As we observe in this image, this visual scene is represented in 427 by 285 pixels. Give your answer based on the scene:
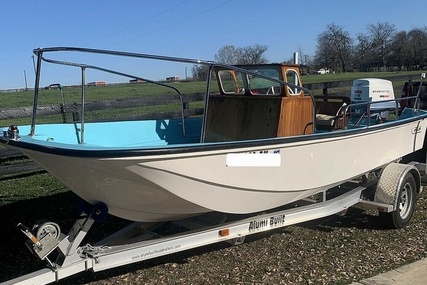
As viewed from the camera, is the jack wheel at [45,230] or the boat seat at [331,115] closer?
the jack wheel at [45,230]

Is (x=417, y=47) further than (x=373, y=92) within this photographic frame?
Yes

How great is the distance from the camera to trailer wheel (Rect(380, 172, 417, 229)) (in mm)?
5234

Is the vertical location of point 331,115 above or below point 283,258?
above

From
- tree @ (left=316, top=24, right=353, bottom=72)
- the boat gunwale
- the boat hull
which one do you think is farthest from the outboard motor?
tree @ (left=316, top=24, right=353, bottom=72)

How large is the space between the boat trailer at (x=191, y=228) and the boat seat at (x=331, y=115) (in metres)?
0.77

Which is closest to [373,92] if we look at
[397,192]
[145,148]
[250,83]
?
[397,192]

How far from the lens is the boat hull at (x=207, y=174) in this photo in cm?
338

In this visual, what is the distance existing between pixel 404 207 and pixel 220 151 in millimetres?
3027

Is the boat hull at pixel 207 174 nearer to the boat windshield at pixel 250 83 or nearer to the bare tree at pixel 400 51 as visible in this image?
the boat windshield at pixel 250 83

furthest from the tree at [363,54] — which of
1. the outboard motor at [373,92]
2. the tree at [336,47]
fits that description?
the outboard motor at [373,92]

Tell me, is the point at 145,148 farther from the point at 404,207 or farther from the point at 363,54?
the point at 363,54

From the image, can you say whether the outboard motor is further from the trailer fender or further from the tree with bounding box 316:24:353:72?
the tree with bounding box 316:24:353:72

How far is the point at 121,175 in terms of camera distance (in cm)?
339

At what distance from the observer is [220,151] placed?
11.9ft
